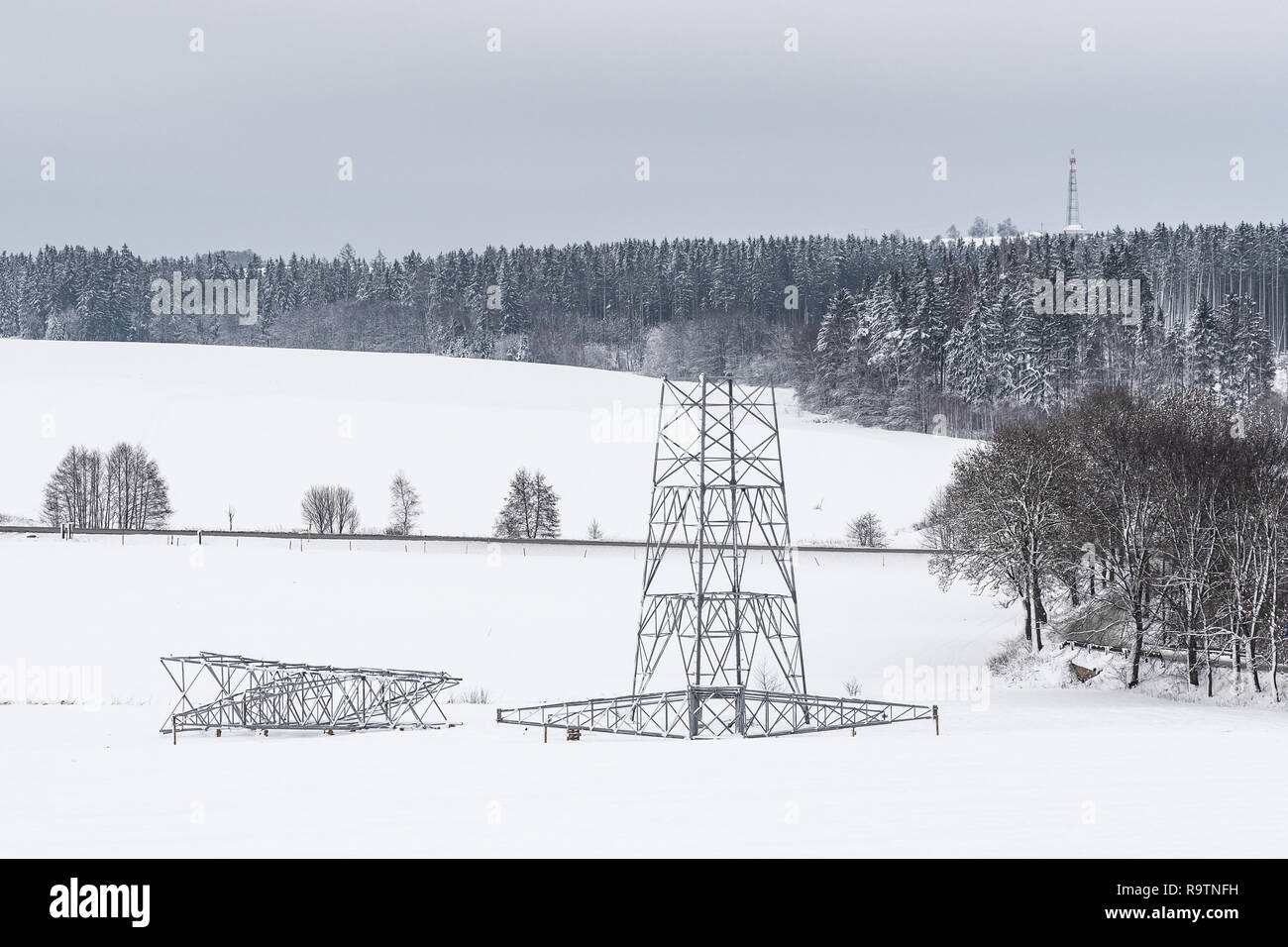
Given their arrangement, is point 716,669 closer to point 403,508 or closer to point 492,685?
point 492,685

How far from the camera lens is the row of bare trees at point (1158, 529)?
42.5m

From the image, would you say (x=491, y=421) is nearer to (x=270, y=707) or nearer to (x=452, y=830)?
(x=270, y=707)

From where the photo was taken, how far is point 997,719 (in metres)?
34.8

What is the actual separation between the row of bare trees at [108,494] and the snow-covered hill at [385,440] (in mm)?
4107

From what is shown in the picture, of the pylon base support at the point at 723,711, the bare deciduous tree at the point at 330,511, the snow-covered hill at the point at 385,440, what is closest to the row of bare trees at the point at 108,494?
the snow-covered hill at the point at 385,440

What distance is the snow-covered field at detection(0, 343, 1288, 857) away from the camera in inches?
693

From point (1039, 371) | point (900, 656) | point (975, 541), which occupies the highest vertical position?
point (1039, 371)

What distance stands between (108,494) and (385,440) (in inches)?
1225

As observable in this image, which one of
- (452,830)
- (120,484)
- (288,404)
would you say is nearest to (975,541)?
(452,830)

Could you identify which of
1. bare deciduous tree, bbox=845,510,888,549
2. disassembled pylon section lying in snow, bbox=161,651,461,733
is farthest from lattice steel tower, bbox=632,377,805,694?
disassembled pylon section lying in snow, bbox=161,651,461,733

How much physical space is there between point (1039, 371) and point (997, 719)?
102884mm

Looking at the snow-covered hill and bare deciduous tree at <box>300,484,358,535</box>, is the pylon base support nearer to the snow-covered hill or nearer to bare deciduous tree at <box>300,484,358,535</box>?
bare deciduous tree at <box>300,484,358,535</box>

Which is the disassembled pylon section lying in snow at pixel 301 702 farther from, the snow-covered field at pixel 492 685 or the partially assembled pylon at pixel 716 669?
the partially assembled pylon at pixel 716 669

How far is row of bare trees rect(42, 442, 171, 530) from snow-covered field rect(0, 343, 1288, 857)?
5.16 meters
